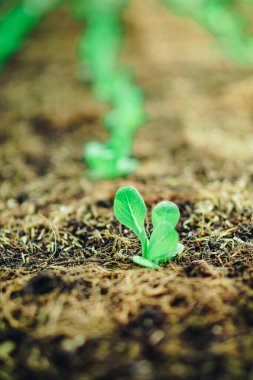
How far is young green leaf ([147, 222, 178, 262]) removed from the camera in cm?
97

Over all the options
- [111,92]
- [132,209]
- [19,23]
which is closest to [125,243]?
[132,209]

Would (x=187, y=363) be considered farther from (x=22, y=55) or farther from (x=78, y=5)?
(x=78, y=5)

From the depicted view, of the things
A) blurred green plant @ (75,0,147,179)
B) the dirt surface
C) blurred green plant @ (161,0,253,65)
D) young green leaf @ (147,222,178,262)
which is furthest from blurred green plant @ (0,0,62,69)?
young green leaf @ (147,222,178,262)

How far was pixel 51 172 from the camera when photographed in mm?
1683

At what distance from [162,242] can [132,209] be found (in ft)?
0.51

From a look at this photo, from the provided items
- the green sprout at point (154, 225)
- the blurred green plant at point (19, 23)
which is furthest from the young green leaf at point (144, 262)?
the blurred green plant at point (19, 23)

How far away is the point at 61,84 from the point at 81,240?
6.29 feet

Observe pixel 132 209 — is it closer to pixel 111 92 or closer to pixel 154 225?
pixel 154 225

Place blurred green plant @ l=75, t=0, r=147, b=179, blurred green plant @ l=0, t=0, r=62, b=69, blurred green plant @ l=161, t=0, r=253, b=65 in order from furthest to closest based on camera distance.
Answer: blurred green plant @ l=0, t=0, r=62, b=69 < blurred green plant @ l=161, t=0, r=253, b=65 < blurred green plant @ l=75, t=0, r=147, b=179

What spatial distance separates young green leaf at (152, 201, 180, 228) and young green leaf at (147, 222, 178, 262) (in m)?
0.04

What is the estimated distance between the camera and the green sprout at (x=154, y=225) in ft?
3.19

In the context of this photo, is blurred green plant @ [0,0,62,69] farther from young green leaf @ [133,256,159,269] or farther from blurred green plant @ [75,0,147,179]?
young green leaf @ [133,256,159,269]

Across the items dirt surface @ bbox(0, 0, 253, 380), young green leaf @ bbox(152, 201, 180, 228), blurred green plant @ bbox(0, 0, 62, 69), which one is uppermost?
blurred green plant @ bbox(0, 0, 62, 69)

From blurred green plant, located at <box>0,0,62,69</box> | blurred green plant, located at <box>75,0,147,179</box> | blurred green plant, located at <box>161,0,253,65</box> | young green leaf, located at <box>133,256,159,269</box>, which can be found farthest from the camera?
blurred green plant, located at <box>0,0,62,69</box>
